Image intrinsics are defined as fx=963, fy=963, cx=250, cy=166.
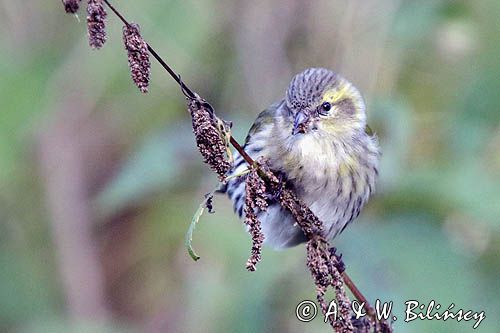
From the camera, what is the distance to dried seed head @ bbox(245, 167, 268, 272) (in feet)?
7.78

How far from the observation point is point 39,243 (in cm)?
540

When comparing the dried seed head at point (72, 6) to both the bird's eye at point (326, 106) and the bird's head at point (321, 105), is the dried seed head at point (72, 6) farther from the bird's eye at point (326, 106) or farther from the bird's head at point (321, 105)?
the bird's eye at point (326, 106)

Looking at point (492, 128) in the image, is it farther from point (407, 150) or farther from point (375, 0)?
point (375, 0)

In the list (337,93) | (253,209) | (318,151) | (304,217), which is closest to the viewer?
(253,209)

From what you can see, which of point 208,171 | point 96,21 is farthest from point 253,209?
point 208,171

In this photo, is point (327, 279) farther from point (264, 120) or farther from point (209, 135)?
point (264, 120)

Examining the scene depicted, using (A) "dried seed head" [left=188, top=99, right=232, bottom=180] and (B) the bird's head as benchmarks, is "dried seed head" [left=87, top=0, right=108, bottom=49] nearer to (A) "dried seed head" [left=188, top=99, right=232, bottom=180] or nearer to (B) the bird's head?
(A) "dried seed head" [left=188, top=99, right=232, bottom=180]

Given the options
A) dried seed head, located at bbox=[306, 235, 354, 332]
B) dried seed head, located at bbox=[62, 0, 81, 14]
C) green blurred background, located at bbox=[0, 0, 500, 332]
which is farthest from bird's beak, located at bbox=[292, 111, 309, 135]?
dried seed head, located at bbox=[62, 0, 81, 14]

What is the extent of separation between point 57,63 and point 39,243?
1.41 meters

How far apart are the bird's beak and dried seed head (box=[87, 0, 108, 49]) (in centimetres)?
128

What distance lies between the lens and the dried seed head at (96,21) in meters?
2.09

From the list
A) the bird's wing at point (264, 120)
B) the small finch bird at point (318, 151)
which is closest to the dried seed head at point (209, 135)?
the small finch bird at point (318, 151)

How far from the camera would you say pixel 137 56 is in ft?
7.07

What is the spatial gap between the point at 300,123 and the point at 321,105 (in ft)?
0.57
